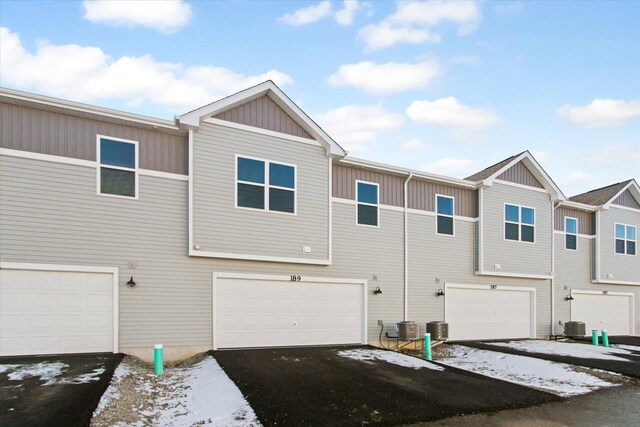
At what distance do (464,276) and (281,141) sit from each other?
7822 millimetres

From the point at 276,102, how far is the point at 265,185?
7.60 feet

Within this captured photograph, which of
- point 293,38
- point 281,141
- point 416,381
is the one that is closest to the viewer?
point 416,381

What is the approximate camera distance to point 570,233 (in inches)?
698

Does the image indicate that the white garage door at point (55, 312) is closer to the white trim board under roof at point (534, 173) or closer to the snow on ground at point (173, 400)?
the snow on ground at point (173, 400)

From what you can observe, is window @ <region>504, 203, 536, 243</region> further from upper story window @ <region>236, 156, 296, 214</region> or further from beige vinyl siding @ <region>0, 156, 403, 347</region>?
beige vinyl siding @ <region>0, 156, 403, 347</region>

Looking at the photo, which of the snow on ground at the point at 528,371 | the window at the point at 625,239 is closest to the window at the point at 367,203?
the snow on ground at the point at 528,371

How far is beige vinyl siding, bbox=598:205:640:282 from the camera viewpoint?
18.3 m

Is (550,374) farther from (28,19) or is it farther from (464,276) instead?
(28,19)

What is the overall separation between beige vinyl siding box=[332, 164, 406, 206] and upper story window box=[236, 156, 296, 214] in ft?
5.17

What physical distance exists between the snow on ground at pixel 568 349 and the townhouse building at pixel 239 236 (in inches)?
43.3

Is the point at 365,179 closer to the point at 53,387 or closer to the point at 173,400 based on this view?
the point at 173,400

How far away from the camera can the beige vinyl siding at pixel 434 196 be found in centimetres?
1425

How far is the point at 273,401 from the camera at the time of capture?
6.82 metres

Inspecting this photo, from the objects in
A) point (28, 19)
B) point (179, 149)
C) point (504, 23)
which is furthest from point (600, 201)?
point (28, 19)
